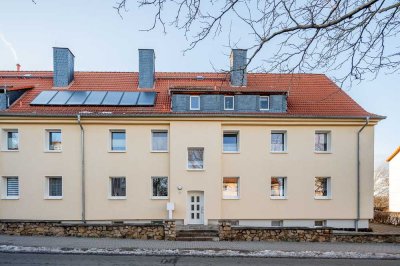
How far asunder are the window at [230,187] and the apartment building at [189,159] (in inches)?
2.4

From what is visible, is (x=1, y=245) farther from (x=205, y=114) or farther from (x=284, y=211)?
(x=284, y=211)

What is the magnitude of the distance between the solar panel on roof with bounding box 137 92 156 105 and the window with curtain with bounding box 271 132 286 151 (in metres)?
7.25

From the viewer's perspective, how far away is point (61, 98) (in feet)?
57.7

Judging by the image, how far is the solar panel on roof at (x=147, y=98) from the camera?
1728cm

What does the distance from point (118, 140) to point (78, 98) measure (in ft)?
11.7

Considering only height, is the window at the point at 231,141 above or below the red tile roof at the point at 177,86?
below

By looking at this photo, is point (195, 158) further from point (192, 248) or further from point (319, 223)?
point (319, 223)

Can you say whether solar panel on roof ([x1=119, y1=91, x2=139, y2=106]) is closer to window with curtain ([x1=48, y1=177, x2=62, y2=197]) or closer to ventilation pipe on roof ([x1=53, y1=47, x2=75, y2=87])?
ventilation pipe on roof ([x1=53, y1=47, x2=75, y2=87])

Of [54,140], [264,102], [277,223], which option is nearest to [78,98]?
[54,140]

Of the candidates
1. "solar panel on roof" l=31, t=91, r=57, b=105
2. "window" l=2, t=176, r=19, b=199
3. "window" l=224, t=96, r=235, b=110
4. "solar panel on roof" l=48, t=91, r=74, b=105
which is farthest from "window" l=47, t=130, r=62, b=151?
"window" l=224, t=96, r=235, b=110

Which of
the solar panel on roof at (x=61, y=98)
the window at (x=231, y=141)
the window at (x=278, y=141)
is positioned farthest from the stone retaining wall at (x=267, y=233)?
the solar panel on roof at (x=61, y=98)

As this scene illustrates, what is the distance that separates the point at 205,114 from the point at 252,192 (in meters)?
5.04

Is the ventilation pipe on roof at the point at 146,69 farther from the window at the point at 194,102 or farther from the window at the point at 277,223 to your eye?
the window at the point at 277,223

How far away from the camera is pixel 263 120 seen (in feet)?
55.0
